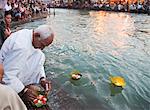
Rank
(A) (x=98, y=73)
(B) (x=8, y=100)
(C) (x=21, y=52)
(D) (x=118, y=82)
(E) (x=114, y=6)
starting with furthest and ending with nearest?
(E) (x=114, y=6) → (A) (x=98, y=73) → (D) (x=118, y=82) → (C) (x=21, y=52) → (B) (x=8, y=100)

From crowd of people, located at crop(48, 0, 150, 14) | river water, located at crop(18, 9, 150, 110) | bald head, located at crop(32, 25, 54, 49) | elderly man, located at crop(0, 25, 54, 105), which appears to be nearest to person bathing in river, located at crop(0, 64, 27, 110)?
elderly man, located at crop(0, 25, 54, 105)

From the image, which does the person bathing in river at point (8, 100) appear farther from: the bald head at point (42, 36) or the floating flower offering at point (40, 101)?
the floating flower offering at point (40, 101)

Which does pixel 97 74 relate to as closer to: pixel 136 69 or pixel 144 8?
pixel 136 69

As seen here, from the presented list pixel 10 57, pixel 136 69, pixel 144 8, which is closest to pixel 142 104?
pixel 136 69

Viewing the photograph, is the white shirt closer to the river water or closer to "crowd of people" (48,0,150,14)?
the river water

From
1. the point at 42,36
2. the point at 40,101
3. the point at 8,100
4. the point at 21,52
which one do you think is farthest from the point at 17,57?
the point at 8,100

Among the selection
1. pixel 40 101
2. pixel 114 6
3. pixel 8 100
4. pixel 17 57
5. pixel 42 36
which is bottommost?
pixel 40 101

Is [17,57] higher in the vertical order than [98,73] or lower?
higher

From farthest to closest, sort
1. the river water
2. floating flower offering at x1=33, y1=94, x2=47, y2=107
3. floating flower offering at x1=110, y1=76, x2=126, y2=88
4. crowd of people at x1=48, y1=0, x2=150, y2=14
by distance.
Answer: crowd of people at x1=48, y1=0, x2=150, y2=14 < floating flower offering at x1=110, y1=76, x2=126, y2=88 < the river water < floating flower offering at x1=33, y1=94, x2=47, y2=107

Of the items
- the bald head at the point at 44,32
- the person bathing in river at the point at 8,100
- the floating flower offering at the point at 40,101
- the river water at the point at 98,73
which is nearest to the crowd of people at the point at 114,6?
the river water at the point at 98,73

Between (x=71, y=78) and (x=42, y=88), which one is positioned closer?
(x=42, y=88)

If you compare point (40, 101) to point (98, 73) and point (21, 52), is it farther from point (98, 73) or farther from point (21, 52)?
point (98, 73)

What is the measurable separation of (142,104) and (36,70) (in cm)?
411

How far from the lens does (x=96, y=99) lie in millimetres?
7320
